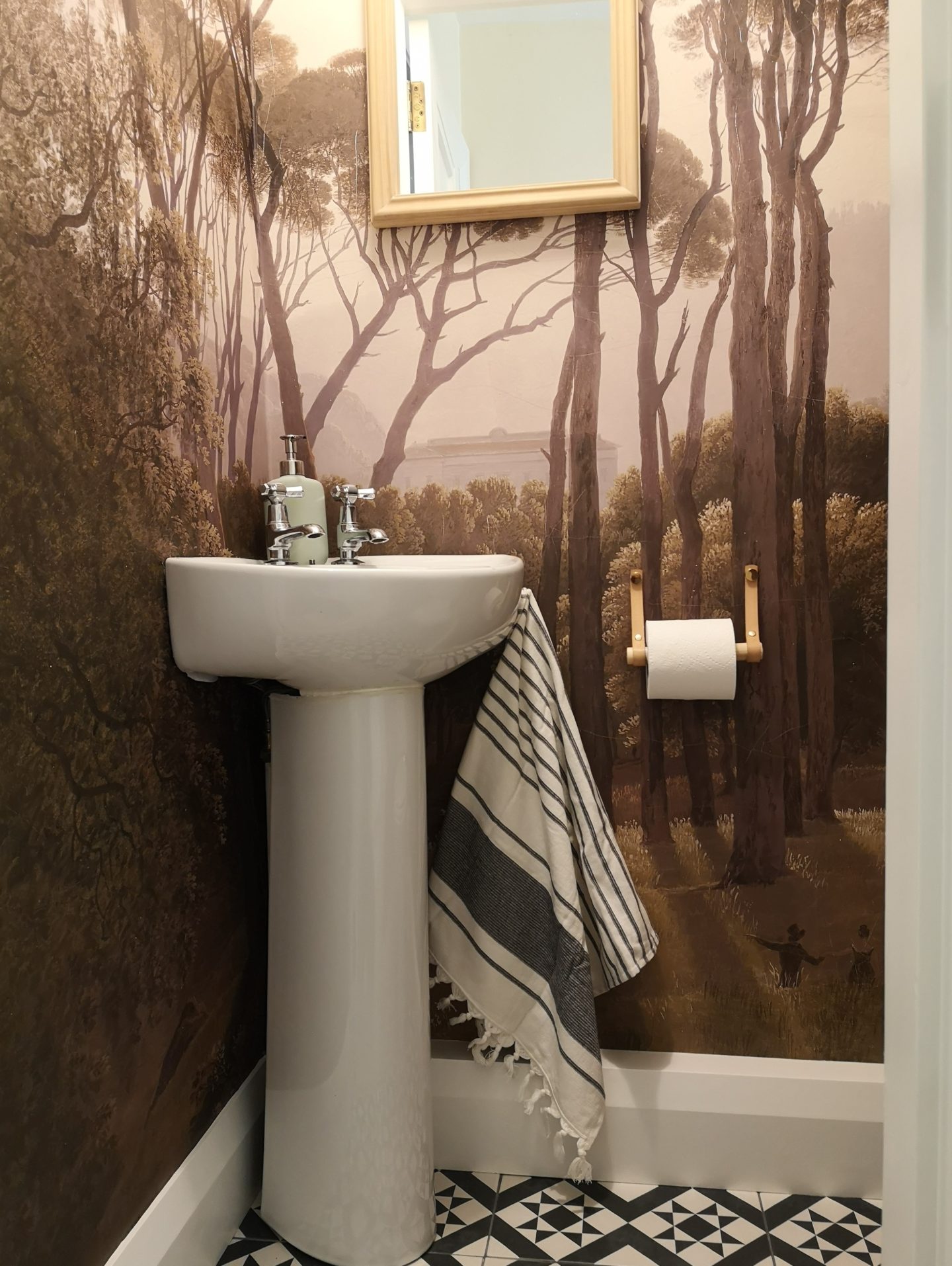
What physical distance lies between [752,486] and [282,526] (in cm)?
71

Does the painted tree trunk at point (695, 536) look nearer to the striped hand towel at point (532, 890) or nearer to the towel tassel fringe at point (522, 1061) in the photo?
the striped hand towel at point (532, 890)

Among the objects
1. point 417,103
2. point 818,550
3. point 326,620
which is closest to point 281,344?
point 417,103

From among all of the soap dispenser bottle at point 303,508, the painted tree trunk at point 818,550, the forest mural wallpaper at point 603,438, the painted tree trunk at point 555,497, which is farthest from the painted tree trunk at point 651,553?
the soap dispenser bottle at point 303,508

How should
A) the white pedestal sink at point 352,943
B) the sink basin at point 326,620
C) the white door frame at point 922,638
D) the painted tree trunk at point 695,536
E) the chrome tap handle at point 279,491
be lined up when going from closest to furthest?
the white door frame at point 922,638
the sink basin at point 326,620
the white pedestal sink at point 352,943
the chrome tap handle at point 279,491
the painted tree trunk at point 695,536

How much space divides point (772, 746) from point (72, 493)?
107 cm

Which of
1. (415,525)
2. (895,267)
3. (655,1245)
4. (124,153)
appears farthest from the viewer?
(415,525)

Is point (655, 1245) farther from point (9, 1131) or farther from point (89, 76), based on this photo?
point (89, 76)

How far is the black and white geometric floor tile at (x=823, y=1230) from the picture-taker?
4.38 ft

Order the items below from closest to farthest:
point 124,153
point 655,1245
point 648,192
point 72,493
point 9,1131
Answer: point 9,1131, point 72,493, point 124,153, point 655,1245, point 648,192

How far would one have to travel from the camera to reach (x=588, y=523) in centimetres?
153

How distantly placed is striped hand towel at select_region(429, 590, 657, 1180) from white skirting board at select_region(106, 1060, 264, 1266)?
13.5 inches

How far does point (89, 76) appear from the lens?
1.07 m

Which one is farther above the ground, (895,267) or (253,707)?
(895,267)

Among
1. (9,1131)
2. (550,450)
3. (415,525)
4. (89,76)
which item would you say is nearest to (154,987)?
(9,1131)
